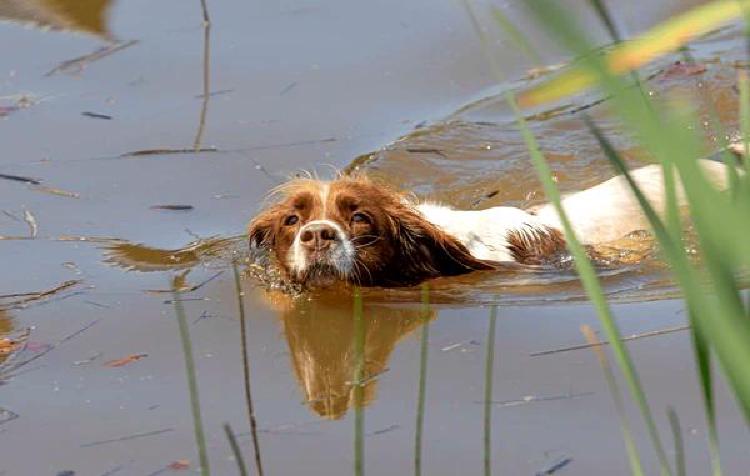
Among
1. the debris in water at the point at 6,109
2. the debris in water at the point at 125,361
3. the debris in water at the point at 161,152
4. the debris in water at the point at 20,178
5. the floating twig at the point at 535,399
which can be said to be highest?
the debris in water at the point at 6,109

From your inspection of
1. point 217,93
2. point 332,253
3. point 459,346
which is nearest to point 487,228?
point 332,253

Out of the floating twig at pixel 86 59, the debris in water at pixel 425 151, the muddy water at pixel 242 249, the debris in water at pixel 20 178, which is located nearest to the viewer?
the muddy water at pixel 242 249

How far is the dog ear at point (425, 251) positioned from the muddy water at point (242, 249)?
0.38 feet

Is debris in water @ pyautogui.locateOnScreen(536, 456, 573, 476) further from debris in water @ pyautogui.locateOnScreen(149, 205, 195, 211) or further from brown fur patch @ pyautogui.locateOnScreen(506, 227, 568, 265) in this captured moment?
debris in water @ pyautogui.locateOnScreen(149, 205, 195, 211)

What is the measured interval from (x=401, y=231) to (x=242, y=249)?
0.75 m

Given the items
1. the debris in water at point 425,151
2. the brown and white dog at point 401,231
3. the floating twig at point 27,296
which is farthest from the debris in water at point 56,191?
the debris in water at point 425,151

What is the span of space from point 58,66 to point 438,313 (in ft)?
14.5

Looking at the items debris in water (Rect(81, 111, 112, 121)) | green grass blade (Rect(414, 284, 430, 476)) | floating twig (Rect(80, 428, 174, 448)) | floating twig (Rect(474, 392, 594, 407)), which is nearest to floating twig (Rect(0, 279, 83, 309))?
floating twig (Rect(80, 428, 174, 448))

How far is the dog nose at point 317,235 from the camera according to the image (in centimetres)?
620

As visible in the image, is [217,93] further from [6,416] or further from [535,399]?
[535,399]

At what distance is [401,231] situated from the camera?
6.70m

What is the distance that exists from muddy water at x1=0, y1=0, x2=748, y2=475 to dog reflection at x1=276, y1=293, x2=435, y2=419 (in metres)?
0.02

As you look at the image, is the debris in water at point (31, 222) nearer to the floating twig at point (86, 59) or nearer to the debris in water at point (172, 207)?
the debris in water at point (172, 207)

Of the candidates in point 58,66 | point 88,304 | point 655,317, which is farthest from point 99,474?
point 58,66
